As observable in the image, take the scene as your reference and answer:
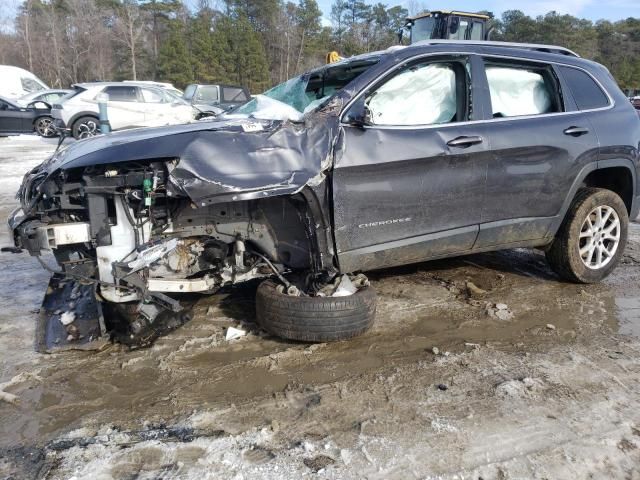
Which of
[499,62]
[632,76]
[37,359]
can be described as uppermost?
[632,76]

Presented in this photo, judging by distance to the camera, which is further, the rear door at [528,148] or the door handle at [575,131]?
the door handle at [575,131]

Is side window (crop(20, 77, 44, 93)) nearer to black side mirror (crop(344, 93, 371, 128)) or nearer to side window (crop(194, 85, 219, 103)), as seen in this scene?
side window (crop(194, 85, 219, 103))

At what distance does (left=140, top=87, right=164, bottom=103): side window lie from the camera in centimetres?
1480

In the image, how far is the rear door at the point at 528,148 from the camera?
3.82 m

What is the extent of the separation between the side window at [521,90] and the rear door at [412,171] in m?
0.29

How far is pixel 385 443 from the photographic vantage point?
7.92ft

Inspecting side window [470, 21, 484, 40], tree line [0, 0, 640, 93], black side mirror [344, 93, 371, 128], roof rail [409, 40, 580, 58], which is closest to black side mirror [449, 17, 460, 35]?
side window [470, 21, 484, 40]

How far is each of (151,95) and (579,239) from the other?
13317 mm

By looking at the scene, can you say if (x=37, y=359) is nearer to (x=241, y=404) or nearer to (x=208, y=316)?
(x=208, y=316)

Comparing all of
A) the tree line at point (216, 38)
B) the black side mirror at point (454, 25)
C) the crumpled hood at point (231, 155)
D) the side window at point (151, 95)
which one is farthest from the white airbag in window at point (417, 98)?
the tree line at point (216, 38)

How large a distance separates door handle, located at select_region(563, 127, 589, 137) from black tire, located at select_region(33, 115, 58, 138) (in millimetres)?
17036

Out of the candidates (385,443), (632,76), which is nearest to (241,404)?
(385,443)

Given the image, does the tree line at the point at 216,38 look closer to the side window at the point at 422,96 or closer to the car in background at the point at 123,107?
the car in background at the point at 123,107

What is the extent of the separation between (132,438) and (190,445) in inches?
11.9
